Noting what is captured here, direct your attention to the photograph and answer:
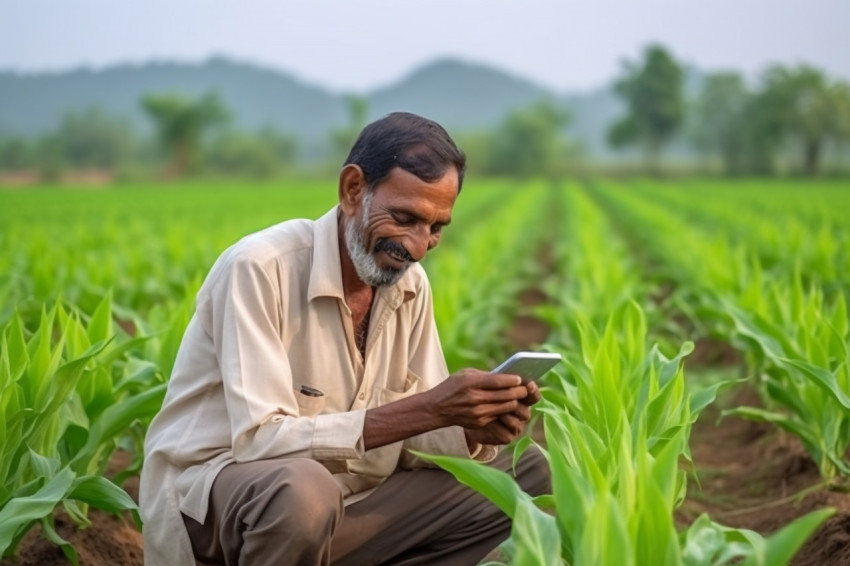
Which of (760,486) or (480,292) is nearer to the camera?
(760,486)

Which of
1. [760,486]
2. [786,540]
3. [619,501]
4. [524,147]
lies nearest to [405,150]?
[619,501]

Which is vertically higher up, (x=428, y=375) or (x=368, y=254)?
(x=368, y=254)

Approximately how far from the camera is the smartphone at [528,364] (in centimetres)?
276

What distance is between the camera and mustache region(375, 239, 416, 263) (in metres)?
3.01

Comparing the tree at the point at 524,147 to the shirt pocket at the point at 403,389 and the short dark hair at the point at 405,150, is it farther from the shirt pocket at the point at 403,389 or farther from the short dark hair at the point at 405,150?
the short dark hair at the point at 405,150

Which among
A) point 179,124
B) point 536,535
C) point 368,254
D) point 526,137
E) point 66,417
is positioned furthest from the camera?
point 526,137

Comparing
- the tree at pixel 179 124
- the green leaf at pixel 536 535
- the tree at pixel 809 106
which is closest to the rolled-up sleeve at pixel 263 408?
the green leaf at pixel 536 535

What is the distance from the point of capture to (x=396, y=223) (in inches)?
118

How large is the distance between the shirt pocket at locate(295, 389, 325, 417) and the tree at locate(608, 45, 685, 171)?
308ft

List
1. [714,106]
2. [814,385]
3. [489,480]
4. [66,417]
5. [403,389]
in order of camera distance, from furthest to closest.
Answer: [714,106]
[814,385]
[66,417]
[403,389]
[489,480]

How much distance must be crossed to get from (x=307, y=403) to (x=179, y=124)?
8578 centimetres

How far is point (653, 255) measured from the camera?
15008 millimetres

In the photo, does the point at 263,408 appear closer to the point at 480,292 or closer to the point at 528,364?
the point at 528,364

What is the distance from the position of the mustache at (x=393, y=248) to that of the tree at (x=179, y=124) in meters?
84.0
